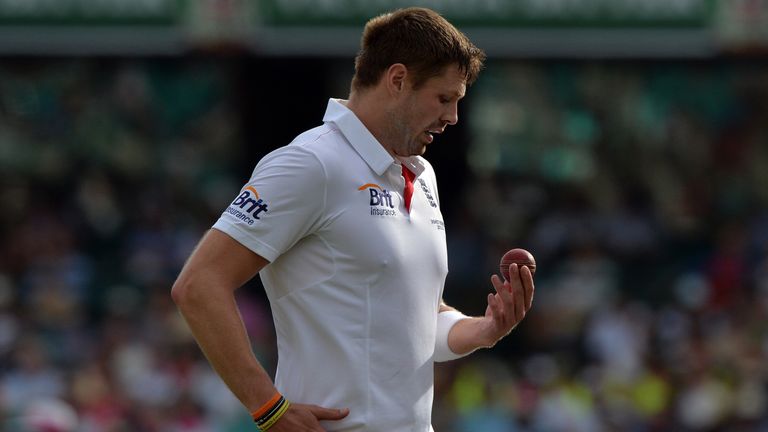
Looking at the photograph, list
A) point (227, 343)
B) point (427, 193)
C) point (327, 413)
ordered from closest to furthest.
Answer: point (227, 343) < point (327, 413) < point (427, 193)

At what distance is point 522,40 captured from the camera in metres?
13.6

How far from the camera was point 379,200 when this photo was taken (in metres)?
3.62

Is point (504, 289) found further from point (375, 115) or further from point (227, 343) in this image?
point (227, 343)

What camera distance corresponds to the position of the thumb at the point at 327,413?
3.49 meters

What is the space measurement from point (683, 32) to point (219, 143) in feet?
17.5

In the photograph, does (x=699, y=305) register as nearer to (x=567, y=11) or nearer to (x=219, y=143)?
(x=567, y=11)

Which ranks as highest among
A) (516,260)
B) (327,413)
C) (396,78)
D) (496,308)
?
(396,78)

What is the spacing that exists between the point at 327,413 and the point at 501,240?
10150 millimetres

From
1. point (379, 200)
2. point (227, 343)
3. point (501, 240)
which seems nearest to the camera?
point (227, 343)

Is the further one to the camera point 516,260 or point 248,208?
point 516,260

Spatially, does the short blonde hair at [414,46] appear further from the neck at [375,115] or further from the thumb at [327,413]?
the thumb at [327,413]

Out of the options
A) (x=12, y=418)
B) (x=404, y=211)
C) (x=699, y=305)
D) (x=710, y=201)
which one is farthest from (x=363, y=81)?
(x=710, y=201)

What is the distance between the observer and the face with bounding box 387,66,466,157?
12.1ft

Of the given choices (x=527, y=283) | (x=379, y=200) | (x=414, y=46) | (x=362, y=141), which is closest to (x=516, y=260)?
(x=527, y=283)
